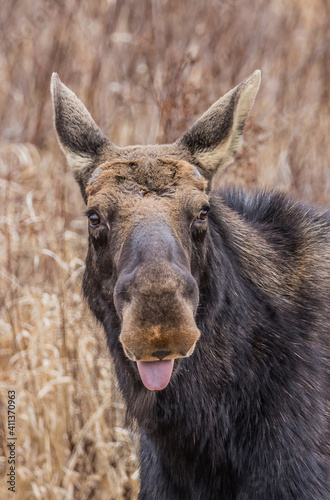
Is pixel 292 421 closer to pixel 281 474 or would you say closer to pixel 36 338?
pixel 281 474

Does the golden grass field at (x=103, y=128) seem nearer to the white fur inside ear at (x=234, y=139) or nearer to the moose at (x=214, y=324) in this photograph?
the moose at (x=214, y=324)

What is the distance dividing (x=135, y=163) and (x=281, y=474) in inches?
65.8

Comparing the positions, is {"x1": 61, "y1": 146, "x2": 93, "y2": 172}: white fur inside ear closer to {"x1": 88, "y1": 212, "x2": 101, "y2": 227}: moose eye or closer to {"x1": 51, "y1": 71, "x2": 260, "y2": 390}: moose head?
{"x1": 51, "y1": 71, "x2": 260, "y2": 390}: moose head

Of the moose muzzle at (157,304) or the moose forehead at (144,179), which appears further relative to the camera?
the moose forehead at (144,179)

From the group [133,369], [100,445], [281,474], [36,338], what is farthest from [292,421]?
[36,338]

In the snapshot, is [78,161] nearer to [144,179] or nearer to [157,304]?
[144,179]

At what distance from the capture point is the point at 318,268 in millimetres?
4309

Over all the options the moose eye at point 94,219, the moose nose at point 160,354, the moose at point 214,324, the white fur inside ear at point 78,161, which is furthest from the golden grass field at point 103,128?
the moose nose at point 160,354

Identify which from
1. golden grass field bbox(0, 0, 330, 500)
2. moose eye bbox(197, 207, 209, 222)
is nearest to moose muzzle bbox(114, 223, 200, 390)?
moose eye bbox(197, 207, 209, 222)

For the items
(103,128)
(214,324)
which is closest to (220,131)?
(214,324)

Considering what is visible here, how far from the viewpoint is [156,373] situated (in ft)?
11.0

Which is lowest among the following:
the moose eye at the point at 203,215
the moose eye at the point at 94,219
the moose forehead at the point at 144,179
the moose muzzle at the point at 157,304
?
the moose muzzle at the point at 157,304

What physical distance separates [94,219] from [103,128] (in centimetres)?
409

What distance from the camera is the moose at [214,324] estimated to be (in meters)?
3.63
